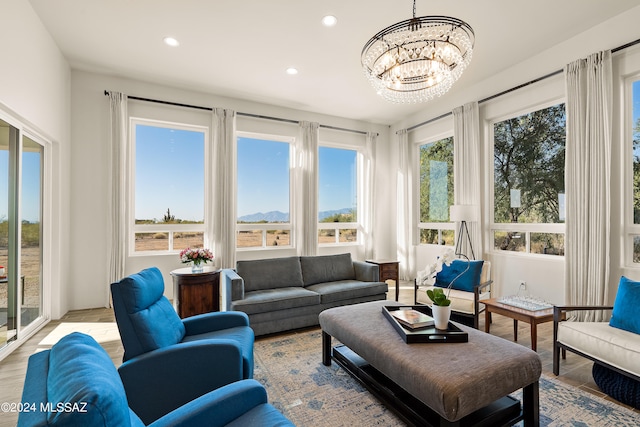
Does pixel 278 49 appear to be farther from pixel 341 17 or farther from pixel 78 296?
pixel 78 296

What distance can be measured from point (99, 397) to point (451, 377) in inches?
60.1

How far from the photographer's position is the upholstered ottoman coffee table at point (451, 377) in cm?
156

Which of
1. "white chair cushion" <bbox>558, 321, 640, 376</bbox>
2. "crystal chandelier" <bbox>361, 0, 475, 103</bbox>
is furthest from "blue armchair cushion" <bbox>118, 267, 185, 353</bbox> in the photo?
"white chair cushion" <bbox>558, 321, 640, 376</bbox>

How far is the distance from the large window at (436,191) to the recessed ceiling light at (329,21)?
3.13m

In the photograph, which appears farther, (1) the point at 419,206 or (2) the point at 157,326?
(1) the point at 419,206

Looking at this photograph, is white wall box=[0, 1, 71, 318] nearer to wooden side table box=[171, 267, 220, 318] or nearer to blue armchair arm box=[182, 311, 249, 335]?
wooden side table box=[171, 267, 220, 318]

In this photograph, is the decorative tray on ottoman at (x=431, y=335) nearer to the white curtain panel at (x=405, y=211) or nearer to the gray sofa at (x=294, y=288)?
the gray sofa at (x=294, y=288)

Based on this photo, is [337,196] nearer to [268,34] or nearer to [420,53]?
[268,34]

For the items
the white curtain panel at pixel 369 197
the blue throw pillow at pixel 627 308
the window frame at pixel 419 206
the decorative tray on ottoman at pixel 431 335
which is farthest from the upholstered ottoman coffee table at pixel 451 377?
the white curtain panel at pixel 369 197

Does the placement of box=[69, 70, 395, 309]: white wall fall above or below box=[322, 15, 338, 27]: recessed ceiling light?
below

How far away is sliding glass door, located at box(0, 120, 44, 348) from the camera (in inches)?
116

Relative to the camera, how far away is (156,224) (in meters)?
4.88

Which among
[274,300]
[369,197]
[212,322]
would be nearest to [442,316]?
[212,322]

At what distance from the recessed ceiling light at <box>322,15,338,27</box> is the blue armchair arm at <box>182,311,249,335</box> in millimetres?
3052
